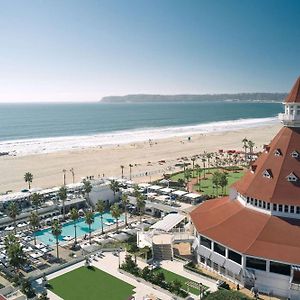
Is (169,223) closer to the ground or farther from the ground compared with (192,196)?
farther from the ground

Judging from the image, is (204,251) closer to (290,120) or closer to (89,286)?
(89,286)

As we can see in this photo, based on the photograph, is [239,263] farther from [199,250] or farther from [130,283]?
[130,283]

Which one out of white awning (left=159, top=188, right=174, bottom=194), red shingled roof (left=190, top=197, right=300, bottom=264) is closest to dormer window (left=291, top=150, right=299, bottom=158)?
red shingled roof (left=190, top=197, right=300, bottom=264)

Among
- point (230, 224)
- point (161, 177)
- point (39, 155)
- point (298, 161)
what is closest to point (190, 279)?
point (230, 224)

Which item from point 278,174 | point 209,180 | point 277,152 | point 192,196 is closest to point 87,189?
point 192,196

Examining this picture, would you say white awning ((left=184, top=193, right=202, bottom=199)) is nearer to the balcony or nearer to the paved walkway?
the paved walkway

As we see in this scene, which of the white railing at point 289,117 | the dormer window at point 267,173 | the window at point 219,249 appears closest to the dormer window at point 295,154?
the dormer window at point 267,173
